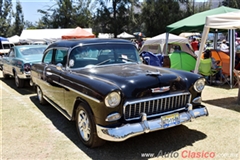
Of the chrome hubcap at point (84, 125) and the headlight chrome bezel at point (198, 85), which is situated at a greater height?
the headlight chrome bezel at point (198, 85)

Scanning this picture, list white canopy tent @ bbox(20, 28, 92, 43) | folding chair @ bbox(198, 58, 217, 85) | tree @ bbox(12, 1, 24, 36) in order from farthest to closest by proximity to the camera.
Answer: tree @ bbox(12, 1, 24, 36), white canopy tent @ bbox(20, 28, 92, 43), folding chair @ bbox(198, 58, 217, 85)

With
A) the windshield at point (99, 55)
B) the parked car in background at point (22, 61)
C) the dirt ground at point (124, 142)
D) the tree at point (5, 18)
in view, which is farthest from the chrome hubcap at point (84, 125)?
the tree at point (5, 18)

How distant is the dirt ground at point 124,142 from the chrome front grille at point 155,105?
1.87 ft

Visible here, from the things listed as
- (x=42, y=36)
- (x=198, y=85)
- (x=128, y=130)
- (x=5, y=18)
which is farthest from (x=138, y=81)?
(x=5, y=18)

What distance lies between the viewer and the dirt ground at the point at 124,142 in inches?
139

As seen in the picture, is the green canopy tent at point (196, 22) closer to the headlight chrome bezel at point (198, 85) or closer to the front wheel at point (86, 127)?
the headlight chrome bezel at point (198, 85)

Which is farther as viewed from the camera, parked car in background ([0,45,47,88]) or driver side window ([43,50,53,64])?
parked car in background ([0,45,47,88])

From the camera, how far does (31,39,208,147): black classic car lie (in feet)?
10.7

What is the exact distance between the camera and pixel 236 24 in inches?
252

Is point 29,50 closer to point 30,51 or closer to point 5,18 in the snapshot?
point 30,51

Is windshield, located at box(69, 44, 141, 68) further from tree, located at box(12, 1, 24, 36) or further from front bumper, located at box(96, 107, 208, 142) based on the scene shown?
tree, located at box(12, 1, 24, 36)

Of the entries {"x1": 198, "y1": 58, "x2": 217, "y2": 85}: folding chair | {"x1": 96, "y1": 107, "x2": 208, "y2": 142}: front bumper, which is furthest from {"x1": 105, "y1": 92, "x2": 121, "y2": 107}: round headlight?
{"x1": 198, "y1": 58, "x2": 217, "y2": 85}: folding chair

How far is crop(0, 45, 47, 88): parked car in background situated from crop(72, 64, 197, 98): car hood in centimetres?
440

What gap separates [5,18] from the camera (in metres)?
46.4
